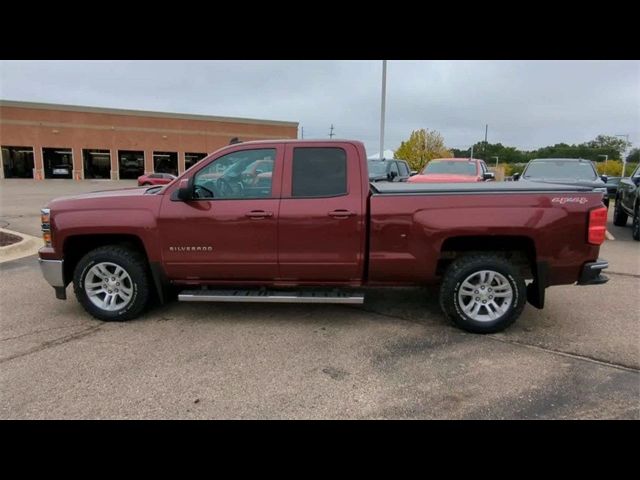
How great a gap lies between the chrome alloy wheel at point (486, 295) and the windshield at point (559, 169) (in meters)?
7.83

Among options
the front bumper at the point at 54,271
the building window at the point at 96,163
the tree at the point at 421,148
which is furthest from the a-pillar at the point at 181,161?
the front bumper at the point at 54,271

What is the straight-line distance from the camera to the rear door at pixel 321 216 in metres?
4.26

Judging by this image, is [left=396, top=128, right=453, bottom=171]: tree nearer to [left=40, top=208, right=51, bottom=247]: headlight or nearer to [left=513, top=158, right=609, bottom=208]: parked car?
[left=513, top=158, right=609, bottom=208]: parked car

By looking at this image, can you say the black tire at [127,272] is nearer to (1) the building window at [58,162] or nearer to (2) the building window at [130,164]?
(2) the building window at [130,164]

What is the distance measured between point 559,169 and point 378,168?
16.8 ft

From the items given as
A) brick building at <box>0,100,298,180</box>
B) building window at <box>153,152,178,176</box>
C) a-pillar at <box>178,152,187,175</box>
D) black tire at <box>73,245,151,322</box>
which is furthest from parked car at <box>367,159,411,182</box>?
a-pillar at <box>178,152,187,175</box>

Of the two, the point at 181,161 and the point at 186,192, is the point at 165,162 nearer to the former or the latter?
the point at 181,161

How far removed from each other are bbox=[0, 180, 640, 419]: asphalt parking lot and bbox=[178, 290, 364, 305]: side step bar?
1.03 feet

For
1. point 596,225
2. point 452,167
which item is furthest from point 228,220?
point 452,167

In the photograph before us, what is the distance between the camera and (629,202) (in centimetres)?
1055

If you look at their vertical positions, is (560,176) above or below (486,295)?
above

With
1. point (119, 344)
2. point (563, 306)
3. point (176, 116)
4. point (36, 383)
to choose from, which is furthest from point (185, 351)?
point (176, 116)

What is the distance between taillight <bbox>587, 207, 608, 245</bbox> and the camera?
400 centimetres

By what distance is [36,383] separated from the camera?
10.9 ft
